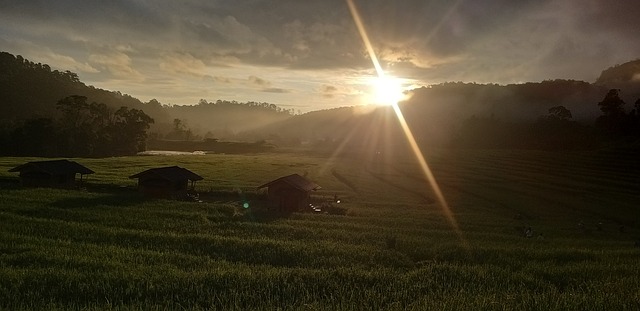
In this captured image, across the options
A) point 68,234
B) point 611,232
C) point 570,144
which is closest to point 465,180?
point 611,232

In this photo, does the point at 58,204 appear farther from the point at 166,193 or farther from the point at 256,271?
the point at 256,271

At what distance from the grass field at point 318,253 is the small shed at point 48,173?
192cm

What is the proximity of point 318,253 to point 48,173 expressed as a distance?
41.8 m

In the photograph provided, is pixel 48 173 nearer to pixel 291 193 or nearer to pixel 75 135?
pixel 291 193

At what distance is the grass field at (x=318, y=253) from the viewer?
1454cm

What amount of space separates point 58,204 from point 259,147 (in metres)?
116

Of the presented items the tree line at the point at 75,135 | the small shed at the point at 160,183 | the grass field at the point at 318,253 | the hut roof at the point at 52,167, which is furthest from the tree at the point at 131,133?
the small shed at the point at 160,183

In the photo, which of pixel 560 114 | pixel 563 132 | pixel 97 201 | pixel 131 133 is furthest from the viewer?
pixel 560 114

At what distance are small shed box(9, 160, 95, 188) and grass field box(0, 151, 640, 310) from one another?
6.29ft

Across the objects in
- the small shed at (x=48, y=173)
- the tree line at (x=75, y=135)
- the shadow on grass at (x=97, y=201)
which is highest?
the tree line at (x=75, y=135)

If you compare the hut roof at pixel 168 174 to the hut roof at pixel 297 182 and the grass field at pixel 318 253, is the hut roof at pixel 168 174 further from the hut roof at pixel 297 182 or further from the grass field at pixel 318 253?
the hut roof at pixel 297 182

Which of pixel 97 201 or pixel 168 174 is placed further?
pixel 168 174

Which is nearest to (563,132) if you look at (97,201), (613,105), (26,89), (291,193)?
(613,105)

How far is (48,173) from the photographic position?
52938mm
